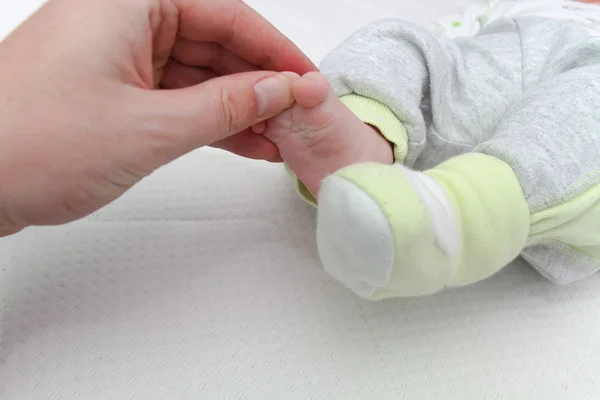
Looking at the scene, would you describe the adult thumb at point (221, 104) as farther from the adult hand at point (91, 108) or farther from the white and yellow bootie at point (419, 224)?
the white and yellow bootie at point (419, 224)

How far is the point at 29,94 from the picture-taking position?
417 mm

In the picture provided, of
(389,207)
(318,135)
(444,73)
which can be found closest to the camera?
(389,207)

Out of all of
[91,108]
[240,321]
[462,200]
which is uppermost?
[91,108]

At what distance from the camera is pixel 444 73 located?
66 centimetres

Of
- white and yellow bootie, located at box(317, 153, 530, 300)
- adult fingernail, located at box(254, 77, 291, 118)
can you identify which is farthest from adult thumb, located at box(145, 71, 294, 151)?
white and yellow bootie, located at box(317, 153, 530, 300)

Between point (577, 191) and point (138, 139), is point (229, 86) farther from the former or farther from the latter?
point (577, 191)

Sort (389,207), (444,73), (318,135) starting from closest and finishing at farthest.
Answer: (389,207)
(318,135)
(444,73)

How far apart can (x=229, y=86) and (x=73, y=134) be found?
134 mm

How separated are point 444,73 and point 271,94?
0.27m

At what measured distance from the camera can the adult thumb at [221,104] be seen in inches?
17.7

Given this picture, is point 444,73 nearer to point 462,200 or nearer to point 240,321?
point 462,200

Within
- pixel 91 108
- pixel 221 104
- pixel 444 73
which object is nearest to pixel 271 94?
pixel 221 104

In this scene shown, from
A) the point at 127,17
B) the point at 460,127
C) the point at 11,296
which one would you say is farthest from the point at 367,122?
the point at 11,296

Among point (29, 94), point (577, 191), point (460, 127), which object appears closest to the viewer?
point (29, 94)
